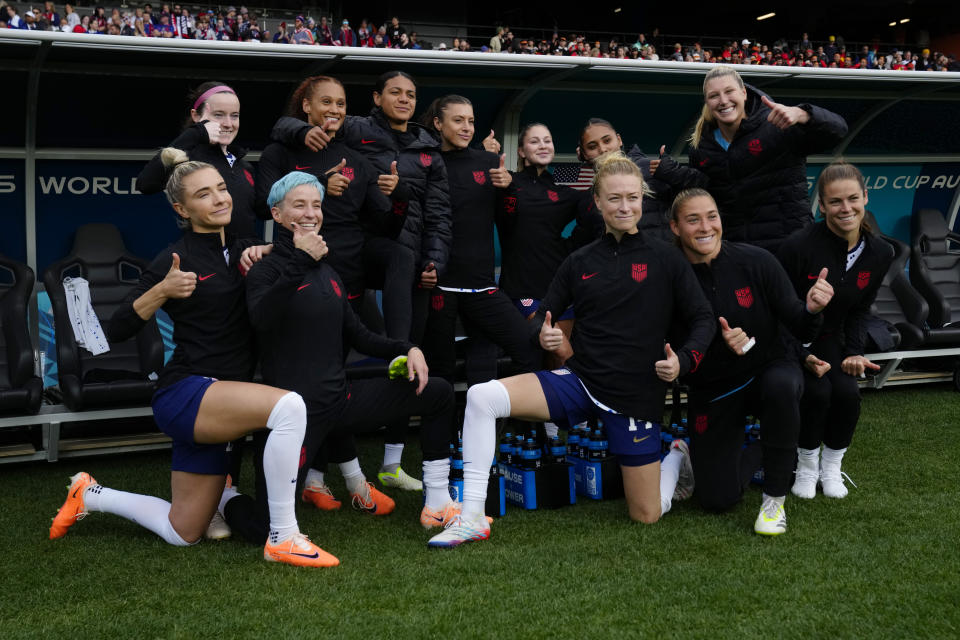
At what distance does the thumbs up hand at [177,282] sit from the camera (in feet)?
11.8

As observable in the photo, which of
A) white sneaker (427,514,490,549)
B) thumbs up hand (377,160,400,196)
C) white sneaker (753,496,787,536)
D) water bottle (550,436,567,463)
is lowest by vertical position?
white sneaker (427,514,490,549)

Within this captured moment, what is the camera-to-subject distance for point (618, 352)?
158 inches

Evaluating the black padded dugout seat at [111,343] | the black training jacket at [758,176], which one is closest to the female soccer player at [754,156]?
the black training jacket at [758,176]

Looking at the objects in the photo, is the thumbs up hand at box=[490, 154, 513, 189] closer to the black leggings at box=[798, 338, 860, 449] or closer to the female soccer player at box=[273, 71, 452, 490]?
the female soccer player at box=[273, 71, 452, 490]

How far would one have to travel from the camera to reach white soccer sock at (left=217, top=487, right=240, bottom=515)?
4.07 metres

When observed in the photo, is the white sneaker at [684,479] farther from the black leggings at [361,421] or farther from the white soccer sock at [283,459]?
the white soccer sock at [283,459]

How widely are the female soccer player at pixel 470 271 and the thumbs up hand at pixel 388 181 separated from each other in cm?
54

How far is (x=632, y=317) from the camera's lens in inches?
159

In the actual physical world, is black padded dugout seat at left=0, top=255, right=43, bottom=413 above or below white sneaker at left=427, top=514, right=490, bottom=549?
above

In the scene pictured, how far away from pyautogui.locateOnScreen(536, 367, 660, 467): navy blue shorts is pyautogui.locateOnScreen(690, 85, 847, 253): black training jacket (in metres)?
1.37

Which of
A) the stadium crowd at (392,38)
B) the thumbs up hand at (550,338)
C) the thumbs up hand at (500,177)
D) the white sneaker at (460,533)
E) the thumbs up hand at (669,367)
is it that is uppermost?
the stadium crowd at (392,38)

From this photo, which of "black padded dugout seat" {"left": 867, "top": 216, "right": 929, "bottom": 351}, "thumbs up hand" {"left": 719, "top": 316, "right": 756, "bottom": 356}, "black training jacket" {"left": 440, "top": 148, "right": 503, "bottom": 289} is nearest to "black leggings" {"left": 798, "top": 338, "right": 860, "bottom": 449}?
"thumbs up hand" {"left": 719, "top": 316, "right": 756, "bottom": 356}

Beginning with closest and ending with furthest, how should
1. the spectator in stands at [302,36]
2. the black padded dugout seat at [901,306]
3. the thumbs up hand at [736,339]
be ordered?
the thumbs up hand at [736,339] → the spectator in stands at [302,36] → the black padded dugout seat at [901,306]

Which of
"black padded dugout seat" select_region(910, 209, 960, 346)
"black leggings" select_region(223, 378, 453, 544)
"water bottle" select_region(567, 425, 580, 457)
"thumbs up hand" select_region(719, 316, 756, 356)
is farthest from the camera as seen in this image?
"black padded dugout seat" select_region(910, 209, 960, 346)
